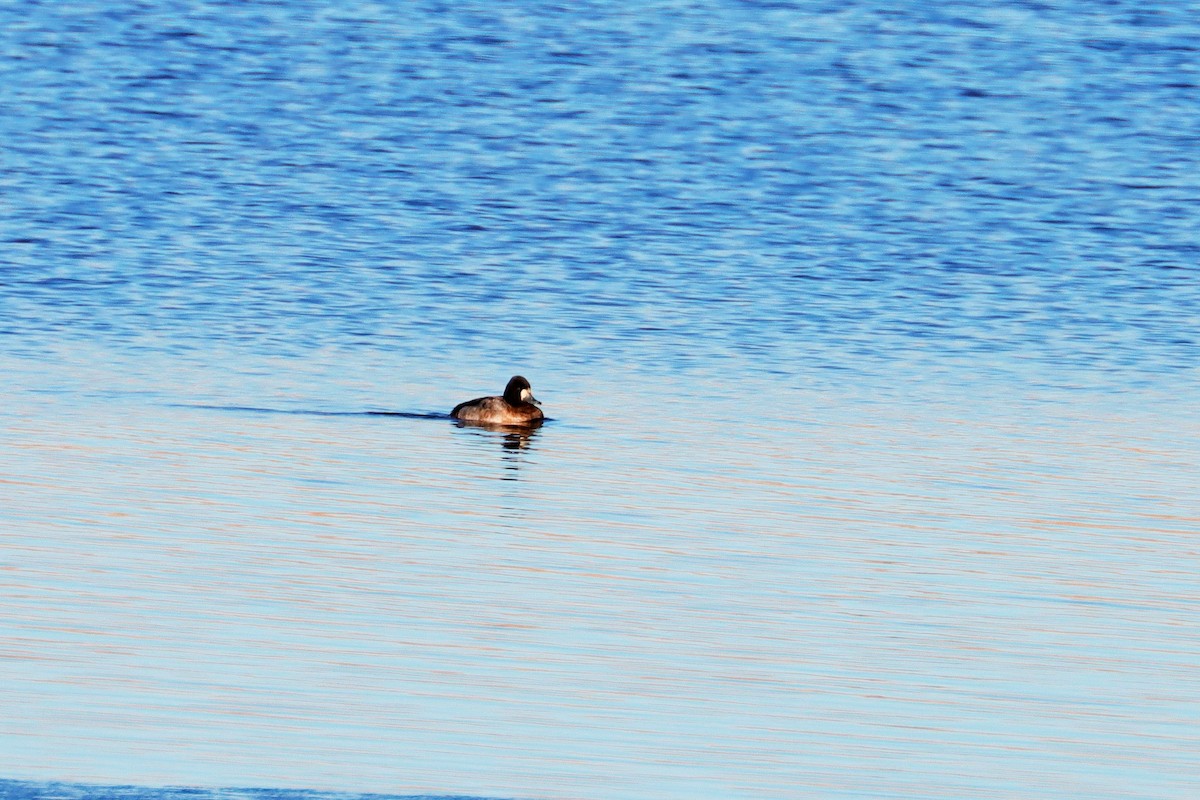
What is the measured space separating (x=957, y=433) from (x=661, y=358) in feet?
13.4

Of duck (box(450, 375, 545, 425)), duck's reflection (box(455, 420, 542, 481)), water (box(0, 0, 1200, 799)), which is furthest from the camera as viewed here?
duck (box(450, 375, 545, 425))

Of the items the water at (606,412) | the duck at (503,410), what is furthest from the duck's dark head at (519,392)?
the water at (606,412)

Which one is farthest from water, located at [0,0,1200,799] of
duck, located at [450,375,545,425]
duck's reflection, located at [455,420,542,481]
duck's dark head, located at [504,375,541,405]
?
duck's dark head, located at [504,375,541,405]

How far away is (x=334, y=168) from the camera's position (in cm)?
3022

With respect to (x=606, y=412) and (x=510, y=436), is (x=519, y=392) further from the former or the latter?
(x=510, y=436)

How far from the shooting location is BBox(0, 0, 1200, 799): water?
25.8 feet

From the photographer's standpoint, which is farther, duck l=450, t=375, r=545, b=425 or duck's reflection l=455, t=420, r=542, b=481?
duck l=450, t=375, r=545, b=425

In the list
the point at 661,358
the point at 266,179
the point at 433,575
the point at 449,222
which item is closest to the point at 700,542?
the point at 433,575

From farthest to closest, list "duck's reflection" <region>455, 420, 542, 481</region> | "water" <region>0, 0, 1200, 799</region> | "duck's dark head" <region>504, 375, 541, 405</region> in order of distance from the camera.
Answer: "duck's dark head" <region>504, 375, 541, 405</region> → "duck's reflection" <region>455, 420, 542, 481</region> → "water" <region>0, 0, 1200, 799</region>

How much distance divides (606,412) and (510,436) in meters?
1.62

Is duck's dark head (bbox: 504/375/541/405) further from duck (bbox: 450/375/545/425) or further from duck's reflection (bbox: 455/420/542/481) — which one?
duck's reflection (bbox: 455/420/542/481)

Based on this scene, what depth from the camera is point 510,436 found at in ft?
48.3

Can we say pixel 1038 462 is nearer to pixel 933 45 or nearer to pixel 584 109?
pixel 584 109

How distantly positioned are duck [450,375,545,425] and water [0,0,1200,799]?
0.25 metres
